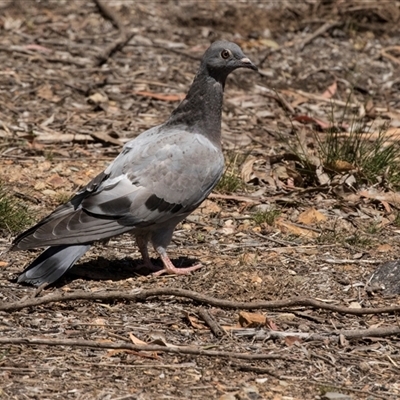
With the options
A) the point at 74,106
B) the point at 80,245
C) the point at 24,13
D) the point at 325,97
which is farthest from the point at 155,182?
the point at 24,13

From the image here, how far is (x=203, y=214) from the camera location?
25.4 feet

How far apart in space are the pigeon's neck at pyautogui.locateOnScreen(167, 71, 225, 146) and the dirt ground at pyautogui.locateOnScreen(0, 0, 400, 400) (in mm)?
883

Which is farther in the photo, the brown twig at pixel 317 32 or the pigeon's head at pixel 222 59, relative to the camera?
the brown twig at pixel 317 32

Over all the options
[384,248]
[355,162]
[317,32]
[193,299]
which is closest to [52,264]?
[193,299]

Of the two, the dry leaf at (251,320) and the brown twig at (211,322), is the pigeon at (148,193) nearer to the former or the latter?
the brown twig at (211,322)

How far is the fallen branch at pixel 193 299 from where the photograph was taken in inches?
221

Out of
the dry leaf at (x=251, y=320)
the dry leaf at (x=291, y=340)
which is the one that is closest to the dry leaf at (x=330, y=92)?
the dry leaf at (x=251, y=320)

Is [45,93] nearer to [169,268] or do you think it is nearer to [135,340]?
[169,268]

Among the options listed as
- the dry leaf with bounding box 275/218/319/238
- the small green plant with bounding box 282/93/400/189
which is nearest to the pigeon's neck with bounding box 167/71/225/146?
the dry leaf with bounding box 275/218/319/238

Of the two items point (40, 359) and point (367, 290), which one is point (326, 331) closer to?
point (367, 290)

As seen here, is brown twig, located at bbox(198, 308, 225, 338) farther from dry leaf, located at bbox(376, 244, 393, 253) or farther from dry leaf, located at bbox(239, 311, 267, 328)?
dry leaf, located at bbox(376, 244, 393, 253)

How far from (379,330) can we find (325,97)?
5392 mm

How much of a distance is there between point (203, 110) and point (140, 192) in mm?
863

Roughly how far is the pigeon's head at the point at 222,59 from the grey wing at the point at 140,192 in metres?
0.58
